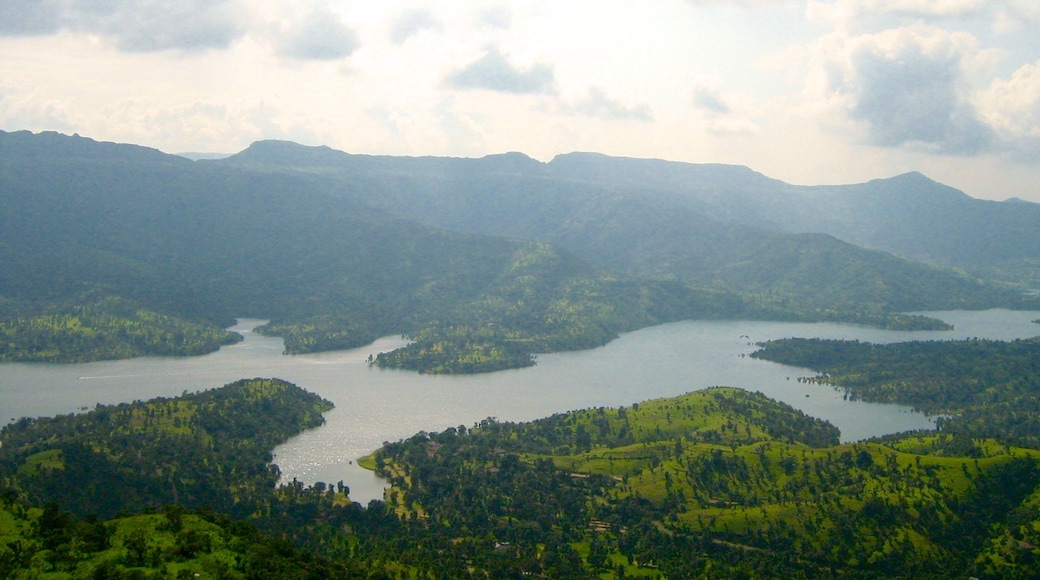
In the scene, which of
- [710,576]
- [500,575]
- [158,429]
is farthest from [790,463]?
[158,429]

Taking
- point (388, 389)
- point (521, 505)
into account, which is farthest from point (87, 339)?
point (521, 505)

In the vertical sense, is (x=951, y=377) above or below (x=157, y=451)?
above

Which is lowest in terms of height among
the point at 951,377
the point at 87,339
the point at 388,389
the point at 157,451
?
the point at 157,451

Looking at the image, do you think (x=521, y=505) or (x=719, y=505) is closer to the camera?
(x=719, y=505)

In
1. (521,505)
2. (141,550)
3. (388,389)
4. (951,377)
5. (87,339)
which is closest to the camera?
(141,550)

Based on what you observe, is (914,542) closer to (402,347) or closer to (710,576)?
(710,576)

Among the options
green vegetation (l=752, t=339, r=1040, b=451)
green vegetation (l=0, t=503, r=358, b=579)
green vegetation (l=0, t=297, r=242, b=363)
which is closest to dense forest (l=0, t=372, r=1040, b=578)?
green vegetation (l=0, t=503, r=358, b=579)

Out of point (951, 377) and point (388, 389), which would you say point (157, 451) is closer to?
point (388, 389)

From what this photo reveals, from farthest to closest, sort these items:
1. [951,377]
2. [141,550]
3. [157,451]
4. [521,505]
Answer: [951,377] < [157,451] < [521,505] < [141,550]
